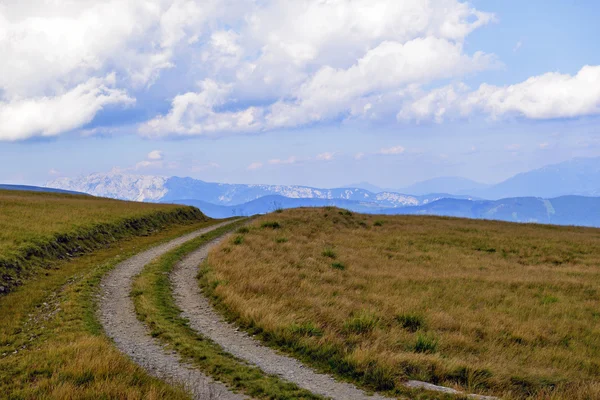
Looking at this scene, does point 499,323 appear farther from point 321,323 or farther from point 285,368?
point 285,368

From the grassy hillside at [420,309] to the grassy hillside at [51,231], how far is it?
9408mm

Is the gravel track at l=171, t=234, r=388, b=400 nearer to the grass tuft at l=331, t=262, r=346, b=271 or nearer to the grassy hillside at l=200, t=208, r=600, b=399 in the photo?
the grassy hillside at l=200, t=208, r=600, b=399

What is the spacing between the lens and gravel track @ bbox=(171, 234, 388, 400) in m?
8.98

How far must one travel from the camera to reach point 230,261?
2075 centimetres

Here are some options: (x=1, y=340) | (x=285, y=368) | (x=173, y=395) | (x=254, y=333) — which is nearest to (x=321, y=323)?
(x=254, y=333)

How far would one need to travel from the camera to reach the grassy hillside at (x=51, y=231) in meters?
21.2

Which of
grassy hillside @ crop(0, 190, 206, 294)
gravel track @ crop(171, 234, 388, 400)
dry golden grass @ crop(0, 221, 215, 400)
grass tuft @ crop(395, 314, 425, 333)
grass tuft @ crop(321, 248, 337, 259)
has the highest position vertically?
grassy hillside @ crop(0, 190, 206, 294)

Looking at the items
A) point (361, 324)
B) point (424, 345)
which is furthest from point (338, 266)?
point (424, 345)

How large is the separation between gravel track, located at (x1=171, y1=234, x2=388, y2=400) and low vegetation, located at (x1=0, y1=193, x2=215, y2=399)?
265 centimetres

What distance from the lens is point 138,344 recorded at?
11547 millimetres

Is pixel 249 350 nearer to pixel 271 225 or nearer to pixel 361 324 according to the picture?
pixel 361 324

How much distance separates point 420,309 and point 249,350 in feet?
26.6

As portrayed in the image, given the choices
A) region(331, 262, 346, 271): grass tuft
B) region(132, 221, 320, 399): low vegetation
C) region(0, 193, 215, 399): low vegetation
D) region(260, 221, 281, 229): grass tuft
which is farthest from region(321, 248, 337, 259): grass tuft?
region(0, 193, 215, 399): low vegetation

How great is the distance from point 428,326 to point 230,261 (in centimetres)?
1016
